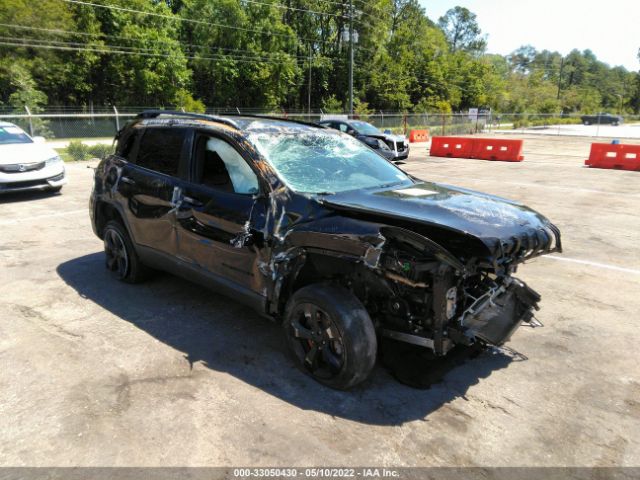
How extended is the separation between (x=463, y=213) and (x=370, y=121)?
34.6 meters

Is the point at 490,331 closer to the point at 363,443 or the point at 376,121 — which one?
the point at 363,443

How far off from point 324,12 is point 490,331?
61.2 m

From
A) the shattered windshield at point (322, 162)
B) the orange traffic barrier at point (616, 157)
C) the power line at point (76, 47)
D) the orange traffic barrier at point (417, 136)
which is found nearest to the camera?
the shattered windshield at point (322, 162)

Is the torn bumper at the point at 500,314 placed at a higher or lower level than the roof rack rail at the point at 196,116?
lower

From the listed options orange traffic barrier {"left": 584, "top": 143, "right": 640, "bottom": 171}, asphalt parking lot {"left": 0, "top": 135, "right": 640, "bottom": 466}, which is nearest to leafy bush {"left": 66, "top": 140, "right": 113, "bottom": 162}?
asphalt parking lot {"left": 0, "top": 135, "right": 640, "bottom": 466}

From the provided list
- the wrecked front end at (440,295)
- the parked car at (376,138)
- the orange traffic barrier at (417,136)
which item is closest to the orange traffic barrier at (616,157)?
the parked car at (376,138)

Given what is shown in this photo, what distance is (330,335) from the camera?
3.23 m

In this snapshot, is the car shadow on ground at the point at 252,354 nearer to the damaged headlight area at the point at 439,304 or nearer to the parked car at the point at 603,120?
the damaged headlight area at the point at 439,304

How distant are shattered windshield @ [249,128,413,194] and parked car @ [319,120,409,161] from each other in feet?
39.1

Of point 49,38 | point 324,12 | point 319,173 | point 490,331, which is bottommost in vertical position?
point 490,331

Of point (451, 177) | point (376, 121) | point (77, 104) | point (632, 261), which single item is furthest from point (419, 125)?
point (632, 261)

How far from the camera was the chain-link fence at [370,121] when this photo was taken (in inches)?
766

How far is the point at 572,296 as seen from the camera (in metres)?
5.11

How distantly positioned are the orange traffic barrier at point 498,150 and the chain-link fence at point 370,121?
836cm
